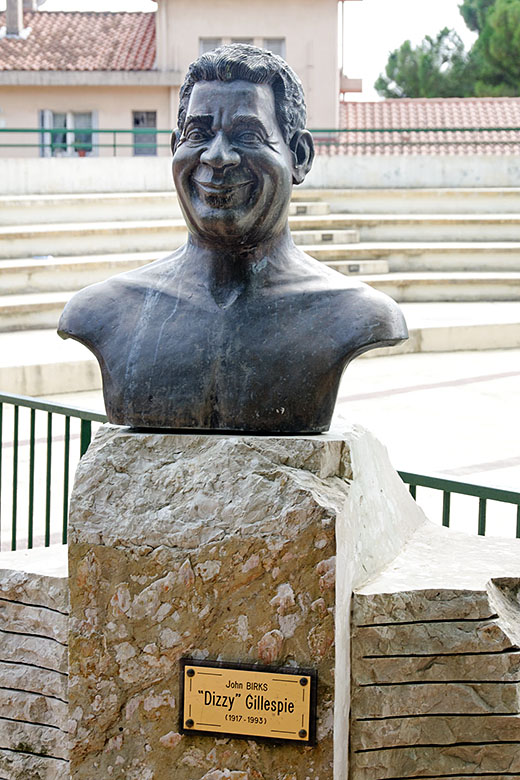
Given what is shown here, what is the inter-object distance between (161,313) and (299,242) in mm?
9705

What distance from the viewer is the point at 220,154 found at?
9.11ft

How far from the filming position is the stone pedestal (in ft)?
9.25

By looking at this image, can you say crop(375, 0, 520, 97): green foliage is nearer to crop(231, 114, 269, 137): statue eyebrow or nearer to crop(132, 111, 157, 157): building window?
crop(132, 111, 157, 157): building window

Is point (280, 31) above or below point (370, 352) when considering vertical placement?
above

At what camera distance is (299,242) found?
12570mm

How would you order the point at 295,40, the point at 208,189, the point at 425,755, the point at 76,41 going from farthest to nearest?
the point at 76,41 < the point at 295,40 < the point at 425,755 < the point at 208,189

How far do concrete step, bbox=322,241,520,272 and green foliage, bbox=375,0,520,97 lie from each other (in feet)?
54.9

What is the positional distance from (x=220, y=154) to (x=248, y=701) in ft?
4.35

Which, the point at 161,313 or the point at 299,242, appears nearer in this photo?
the point at 161,313

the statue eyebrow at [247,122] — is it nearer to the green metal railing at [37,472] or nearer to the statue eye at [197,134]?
the statue eye at [197,134]

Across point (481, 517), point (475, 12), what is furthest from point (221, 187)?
point (475, 12)

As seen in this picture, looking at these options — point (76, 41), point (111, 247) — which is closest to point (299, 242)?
point (111, 247)

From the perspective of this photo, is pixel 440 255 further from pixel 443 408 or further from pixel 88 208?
pixel 443 408

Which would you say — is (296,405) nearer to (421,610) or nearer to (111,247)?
(421,610)
